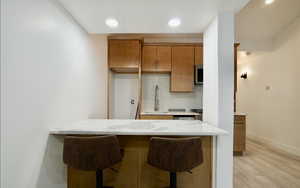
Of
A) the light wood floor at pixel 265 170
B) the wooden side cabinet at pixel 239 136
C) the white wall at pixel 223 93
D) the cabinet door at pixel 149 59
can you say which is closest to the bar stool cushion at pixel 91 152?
the white wall at pixel 223 93

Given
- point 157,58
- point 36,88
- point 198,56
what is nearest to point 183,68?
point 198,56

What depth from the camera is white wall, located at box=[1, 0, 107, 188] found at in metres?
1.15

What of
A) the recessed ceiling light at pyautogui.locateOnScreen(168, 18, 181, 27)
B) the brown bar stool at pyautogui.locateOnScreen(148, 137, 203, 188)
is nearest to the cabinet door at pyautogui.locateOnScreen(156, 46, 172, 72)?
the recessed ceiling light at pyautogui.locateOnScreen(168, 18, 181, 27)

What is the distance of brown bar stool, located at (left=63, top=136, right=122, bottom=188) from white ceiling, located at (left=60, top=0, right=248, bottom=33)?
1.34 meters

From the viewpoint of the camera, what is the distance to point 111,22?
2.16 m

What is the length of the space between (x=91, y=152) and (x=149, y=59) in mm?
2814

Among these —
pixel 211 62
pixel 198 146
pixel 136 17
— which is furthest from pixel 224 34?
pixel 198 146

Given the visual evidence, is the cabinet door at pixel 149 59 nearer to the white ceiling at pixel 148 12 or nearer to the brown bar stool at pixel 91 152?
the white ceiling at pixel 148 12

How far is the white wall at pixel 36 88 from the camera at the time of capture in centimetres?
115

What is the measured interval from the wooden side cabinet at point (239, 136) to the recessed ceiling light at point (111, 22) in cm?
317

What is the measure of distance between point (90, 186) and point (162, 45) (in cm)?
308

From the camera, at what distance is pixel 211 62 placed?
2035 mm

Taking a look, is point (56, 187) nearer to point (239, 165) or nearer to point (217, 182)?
point (217, 182)

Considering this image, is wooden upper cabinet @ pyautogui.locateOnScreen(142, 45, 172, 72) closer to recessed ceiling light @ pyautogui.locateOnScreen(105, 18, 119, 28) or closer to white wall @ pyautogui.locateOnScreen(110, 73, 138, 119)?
white wall @ pyautogui.locateOnScreen(110, 73, 138, 119)
